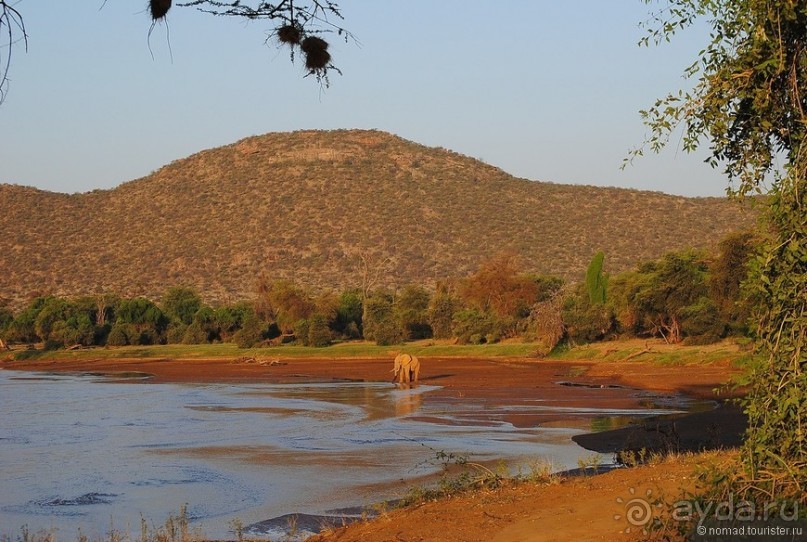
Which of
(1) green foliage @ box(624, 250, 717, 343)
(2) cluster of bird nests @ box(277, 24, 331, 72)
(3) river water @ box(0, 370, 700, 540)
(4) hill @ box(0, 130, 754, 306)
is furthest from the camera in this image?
(4) hill @ box(0, 130, 754, 306)

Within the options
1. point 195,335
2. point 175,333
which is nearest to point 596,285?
point 195,335

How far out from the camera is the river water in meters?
16.5

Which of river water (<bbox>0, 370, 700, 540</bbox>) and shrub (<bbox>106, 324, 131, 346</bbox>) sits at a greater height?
shrub (<bbox>106, 324, 131, 346</bbox>)

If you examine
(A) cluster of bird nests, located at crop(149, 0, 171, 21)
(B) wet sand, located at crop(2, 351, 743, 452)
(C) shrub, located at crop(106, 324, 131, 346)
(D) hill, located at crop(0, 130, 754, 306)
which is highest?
(D) hill, located at crop(0, 130, 754, 306)

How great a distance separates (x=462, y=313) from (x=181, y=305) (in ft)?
74.3

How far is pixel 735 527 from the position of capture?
7715 mm

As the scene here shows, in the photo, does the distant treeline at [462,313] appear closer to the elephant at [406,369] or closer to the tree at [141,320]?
the tree at [141,320]

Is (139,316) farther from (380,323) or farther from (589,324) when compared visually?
(589,324)

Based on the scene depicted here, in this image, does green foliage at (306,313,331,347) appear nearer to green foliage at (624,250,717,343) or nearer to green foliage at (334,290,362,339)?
green foliage at (334,290,362,339)

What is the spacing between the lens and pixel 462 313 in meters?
56.0

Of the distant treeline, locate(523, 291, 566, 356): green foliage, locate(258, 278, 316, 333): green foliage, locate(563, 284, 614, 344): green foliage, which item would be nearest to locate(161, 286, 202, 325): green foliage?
the distant treeline

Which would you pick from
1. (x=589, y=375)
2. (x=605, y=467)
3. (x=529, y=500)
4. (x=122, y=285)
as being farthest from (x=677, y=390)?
(x=122, y=285)

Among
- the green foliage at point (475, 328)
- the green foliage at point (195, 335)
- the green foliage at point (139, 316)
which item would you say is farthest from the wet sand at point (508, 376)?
the green foliage at point (139, 316)

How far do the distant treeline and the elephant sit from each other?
384 inches
